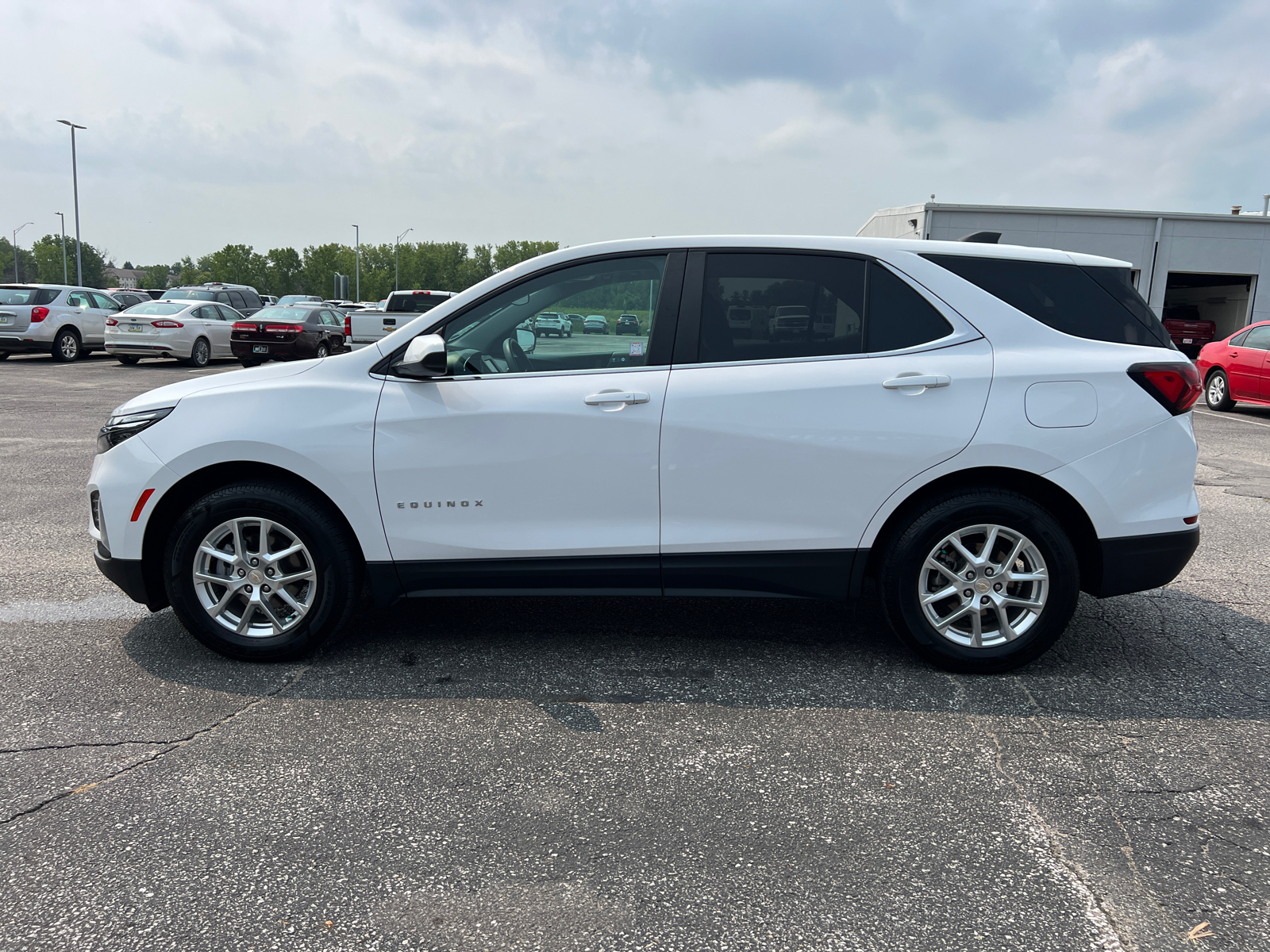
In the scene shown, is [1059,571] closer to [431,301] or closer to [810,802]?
[810,802]

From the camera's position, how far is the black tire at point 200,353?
2203 centimetres

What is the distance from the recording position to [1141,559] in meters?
3.81

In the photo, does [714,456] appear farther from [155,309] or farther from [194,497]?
[155,309]

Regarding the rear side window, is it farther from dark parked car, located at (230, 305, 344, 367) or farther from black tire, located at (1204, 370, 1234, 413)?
dark parked car, located at (230, 305, 344, 367)

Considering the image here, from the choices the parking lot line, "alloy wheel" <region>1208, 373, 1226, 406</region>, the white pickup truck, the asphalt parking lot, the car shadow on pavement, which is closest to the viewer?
the asphalt parking lot

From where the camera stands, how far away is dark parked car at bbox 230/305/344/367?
72.1 feet

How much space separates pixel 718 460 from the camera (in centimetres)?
373

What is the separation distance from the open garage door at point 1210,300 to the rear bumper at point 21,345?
31.6 meters

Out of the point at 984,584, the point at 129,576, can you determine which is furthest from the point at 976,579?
the point at 129,576

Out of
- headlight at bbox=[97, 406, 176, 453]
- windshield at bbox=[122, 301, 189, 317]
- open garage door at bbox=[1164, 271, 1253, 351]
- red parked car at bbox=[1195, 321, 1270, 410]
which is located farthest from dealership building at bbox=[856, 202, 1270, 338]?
headlight at bbox=[97, 406, 176, 453]

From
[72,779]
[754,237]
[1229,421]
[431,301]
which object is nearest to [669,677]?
[754,237]

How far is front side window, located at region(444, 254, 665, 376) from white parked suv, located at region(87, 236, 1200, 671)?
0.04ft

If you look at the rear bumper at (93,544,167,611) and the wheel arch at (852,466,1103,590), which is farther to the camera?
the rear bumper at (93,544,167,611)

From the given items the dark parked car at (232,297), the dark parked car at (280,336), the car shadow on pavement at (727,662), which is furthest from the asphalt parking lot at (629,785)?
the dark parked car at (232,297)
